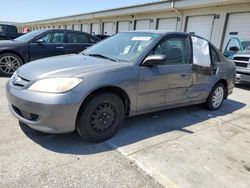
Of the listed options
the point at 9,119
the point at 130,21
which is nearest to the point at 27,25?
the point at 130,21

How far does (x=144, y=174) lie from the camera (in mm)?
2617

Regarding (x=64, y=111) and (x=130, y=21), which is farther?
(x=130, y=21)

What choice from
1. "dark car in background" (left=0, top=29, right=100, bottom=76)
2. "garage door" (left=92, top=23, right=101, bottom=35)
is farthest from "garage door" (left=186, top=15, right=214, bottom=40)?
"garage door" (left=92, top=23, right=101, bottom=35)

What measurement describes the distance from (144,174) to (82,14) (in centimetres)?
2426

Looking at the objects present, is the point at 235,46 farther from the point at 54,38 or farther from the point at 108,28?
the point at 108,28

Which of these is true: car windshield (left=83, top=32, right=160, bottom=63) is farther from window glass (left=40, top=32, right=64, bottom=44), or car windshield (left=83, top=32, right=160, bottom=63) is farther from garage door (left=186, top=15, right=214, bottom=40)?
garage door (left=186, top=15, right=214, bottom=40)

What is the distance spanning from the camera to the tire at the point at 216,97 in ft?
16.7

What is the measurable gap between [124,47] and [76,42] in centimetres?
462

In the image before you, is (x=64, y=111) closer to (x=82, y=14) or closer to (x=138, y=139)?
(x=138, y=139)

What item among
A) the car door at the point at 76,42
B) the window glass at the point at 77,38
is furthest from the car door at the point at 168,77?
the window glass at the point at 77,38

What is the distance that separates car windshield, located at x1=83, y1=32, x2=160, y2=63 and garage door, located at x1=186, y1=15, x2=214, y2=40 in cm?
1007

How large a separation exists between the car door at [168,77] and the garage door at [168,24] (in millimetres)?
11373

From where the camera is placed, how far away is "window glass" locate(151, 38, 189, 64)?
3.88 meters

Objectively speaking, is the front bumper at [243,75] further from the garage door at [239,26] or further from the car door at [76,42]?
the car door at [76,42]
